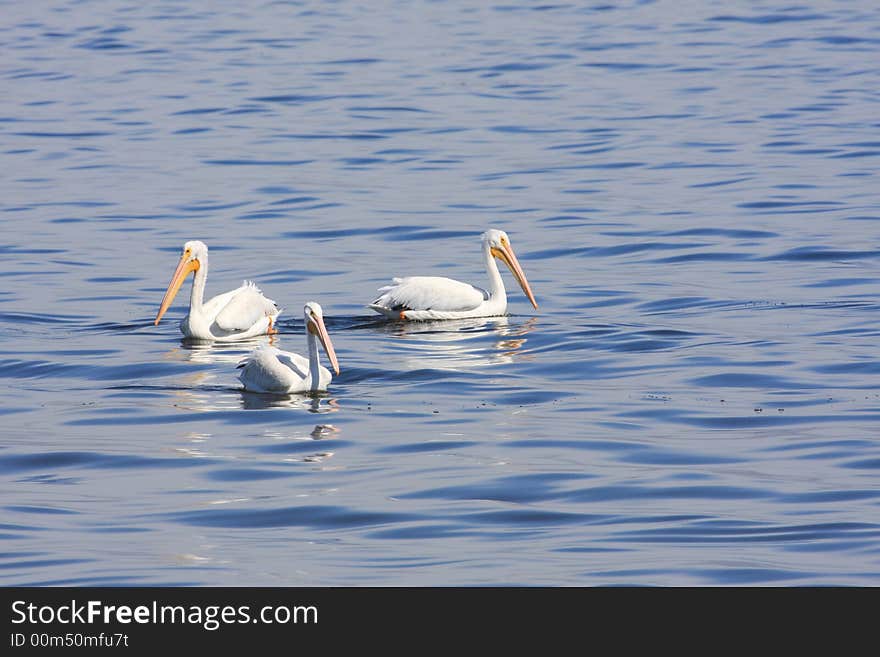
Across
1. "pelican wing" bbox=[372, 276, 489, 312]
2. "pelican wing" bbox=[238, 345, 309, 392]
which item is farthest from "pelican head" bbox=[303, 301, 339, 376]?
"pelican wing" bbox=[372, 276, 489, 312]

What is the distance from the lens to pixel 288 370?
1077cm

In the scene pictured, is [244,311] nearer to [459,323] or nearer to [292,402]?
[459,323]

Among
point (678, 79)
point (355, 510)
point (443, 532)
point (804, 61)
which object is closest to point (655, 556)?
point (443, 532)

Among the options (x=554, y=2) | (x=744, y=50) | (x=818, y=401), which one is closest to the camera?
(x=818, y=401)

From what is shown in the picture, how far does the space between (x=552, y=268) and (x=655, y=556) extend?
8503 millimetres

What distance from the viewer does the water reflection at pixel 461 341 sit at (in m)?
11.8

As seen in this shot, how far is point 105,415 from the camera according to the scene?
1016 centimetres

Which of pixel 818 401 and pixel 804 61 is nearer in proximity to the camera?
pixel 818 401

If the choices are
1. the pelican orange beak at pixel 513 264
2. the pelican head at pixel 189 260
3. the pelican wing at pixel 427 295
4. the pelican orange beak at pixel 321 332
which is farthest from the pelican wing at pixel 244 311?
the pelican orange beak at pixel 513 264

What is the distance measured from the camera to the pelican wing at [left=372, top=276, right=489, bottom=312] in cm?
1331

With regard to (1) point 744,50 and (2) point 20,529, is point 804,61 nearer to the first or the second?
(1) point 744,50

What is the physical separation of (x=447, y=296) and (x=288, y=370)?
307cm

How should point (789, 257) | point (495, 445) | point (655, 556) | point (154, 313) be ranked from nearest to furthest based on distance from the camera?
point (655, 556) < point (495, 445) < point (154, 313) < point (789, 257)

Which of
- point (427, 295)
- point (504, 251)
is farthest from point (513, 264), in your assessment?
point (427, 295)
